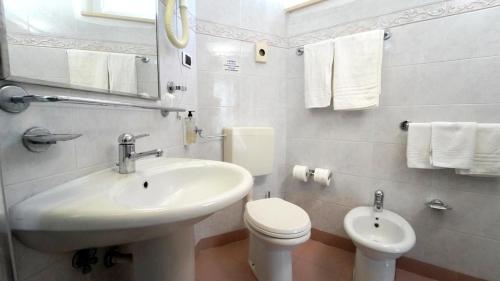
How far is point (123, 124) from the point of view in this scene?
0.80 m

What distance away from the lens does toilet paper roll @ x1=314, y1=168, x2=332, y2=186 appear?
1528 millimetres

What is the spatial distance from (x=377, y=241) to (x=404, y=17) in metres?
1.38

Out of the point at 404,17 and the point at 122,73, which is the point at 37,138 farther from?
the point at 404,17

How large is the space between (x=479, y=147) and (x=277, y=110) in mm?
1217

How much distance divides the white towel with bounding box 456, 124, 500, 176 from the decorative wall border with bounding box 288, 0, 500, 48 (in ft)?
2.15

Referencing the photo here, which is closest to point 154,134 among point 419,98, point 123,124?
point 123,124

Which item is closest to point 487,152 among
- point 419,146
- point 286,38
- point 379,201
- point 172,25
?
point 419,146

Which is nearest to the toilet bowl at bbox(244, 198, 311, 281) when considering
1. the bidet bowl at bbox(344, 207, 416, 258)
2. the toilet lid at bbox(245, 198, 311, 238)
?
the toilet lid at bbox(245, 198, 311, 238)

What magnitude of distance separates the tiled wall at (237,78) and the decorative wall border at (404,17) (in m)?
0.32

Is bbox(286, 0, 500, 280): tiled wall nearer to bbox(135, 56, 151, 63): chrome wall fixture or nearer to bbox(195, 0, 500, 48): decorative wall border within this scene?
bbox(195, 0, 500, 48): decorative wall border

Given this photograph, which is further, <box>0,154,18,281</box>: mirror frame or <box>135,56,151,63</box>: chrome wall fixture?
<box>135,56,151,63</box>: chrome wall fixture

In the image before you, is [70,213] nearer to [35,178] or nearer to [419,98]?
[35,178]

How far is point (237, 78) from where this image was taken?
156 cm

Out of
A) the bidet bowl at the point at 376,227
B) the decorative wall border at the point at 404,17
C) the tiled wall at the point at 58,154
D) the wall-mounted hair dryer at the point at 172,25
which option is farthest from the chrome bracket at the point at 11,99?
the decorative wall border at the point at 404,17
